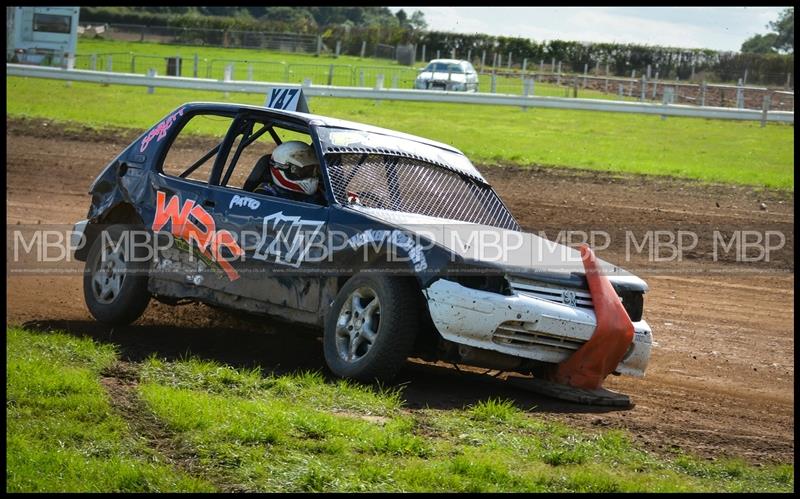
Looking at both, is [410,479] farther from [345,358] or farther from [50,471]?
[345,358]

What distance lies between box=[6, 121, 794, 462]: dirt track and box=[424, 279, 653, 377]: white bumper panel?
1.26 ft

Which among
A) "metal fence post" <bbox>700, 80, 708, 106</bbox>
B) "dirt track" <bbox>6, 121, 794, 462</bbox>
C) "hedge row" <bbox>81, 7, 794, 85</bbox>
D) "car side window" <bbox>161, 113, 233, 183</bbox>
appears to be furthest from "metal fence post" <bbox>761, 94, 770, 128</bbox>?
"car side window" <bbox>161, 113, 233, 183</bbox>

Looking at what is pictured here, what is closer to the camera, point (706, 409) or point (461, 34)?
point (706, 409)

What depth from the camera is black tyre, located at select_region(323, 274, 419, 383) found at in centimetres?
696

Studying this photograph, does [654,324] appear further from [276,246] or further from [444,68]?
[444,68]

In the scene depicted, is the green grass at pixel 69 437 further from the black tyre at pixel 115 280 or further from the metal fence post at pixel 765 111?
the metal fence post at pixel 765 111

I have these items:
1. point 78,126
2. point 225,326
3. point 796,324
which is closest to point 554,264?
point 225,326

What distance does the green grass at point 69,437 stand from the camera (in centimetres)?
516

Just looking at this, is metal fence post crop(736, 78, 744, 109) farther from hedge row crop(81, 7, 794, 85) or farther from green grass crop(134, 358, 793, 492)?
green grass crop(134, 358, 793, 492)

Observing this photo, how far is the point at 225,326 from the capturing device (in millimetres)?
9523

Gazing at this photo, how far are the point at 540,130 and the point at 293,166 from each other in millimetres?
17638

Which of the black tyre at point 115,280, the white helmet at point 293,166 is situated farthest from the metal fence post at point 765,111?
the black tyre at point 115,280

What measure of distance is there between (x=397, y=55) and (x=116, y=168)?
33.0m

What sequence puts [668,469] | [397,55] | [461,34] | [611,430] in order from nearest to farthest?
[668,469] < [611,430] < [397,55] < [461,34]
